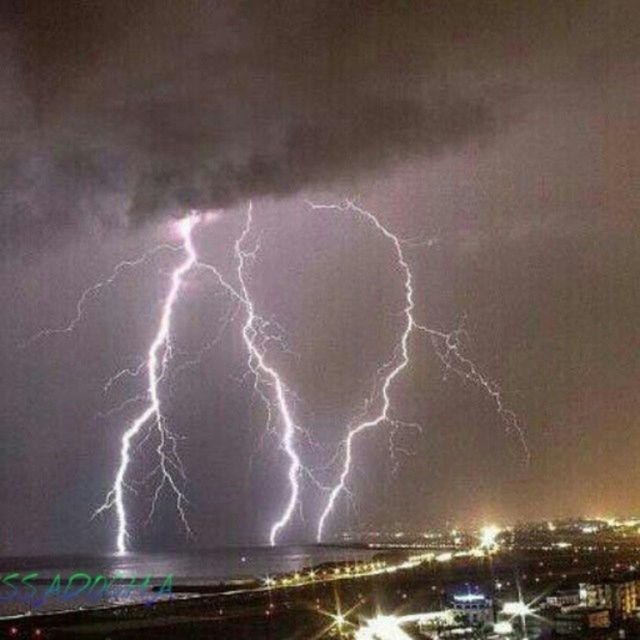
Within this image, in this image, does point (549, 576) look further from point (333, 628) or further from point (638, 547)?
point (638, 547)

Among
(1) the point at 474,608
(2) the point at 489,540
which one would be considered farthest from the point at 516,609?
(2) the point at 489,540

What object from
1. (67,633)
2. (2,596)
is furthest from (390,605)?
(2,596)

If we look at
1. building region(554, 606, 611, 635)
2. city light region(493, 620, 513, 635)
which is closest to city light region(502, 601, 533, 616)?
building region(554, 606, 611, 635)

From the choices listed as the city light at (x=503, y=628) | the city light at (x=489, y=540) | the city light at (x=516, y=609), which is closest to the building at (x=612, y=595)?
the city light at (x=516, y=609)

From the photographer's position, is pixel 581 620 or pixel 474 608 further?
pixel 474 608

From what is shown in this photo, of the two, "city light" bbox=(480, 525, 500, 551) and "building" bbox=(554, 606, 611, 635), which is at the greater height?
"city light" bbox=(480, 525, 500, 551)

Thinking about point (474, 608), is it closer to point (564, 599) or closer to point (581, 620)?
point (564, 599)

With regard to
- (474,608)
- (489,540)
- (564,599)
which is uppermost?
(489,540)

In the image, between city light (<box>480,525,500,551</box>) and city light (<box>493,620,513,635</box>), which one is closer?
city light (<box>493,620,513,635</box>)

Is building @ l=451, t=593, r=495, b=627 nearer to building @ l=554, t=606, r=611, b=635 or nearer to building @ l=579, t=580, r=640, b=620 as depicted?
building @ l=554, t=606, r=611, b=635

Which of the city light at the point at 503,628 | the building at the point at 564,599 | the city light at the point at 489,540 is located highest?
the city light at the point at 489,540

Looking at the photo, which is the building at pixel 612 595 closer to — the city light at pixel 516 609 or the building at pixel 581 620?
the city light at pixel 516 609
